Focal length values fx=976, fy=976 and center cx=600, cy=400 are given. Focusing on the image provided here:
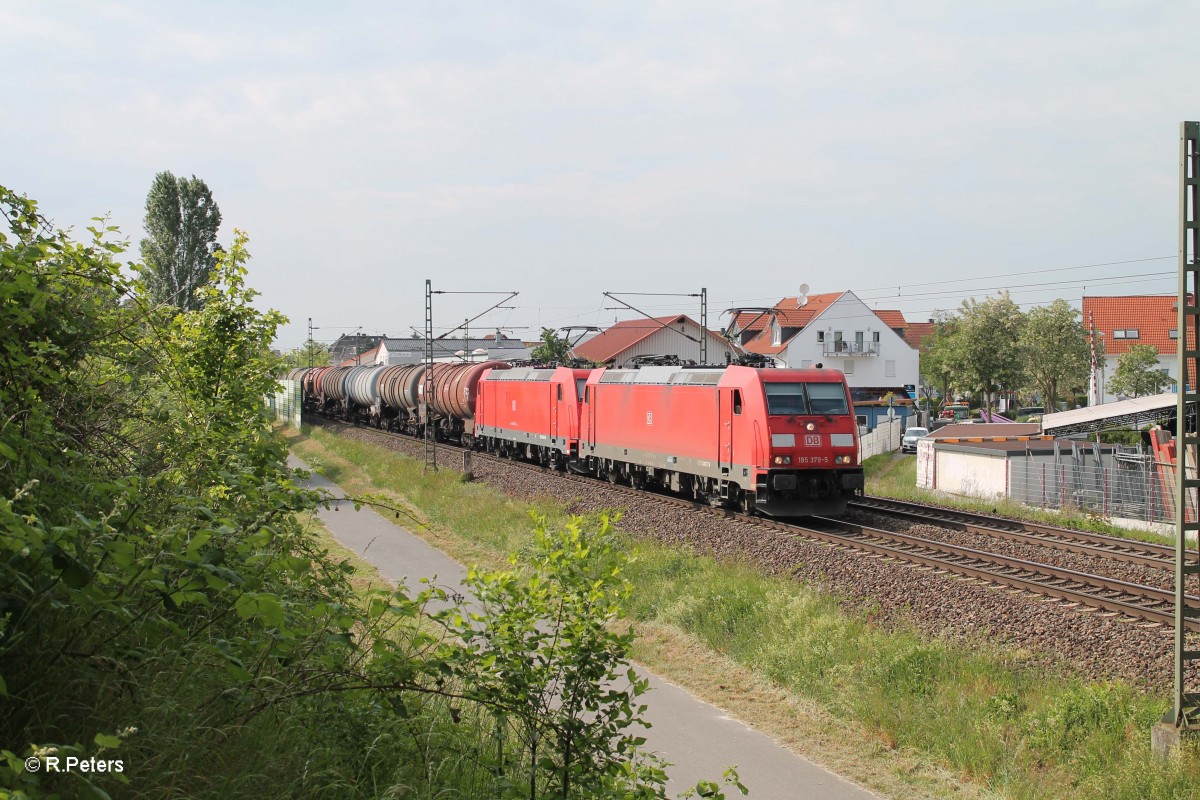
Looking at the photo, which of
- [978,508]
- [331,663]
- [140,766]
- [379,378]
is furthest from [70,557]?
[379,378]

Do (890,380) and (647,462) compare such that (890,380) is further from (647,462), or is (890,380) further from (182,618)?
(182,618)

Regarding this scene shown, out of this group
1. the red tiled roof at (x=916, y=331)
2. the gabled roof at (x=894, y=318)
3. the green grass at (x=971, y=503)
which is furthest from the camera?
the red tiled roof at (x=916, y=331)

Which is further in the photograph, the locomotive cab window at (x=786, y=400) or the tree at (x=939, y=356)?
the tree at (x=939, y=356)

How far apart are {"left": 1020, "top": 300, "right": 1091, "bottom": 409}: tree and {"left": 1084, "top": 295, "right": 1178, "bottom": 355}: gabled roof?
14.7 m

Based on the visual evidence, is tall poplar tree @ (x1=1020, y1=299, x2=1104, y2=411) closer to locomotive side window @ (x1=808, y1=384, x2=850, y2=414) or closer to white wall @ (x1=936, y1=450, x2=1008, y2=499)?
white wall @ (x1=936, y1=450, x2=1008, y2=499)

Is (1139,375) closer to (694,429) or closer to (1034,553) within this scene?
(694,429)

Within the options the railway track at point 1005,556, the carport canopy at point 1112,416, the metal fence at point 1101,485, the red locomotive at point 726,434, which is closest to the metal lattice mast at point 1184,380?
the railway track at point 1005,556

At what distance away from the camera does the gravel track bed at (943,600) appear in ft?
33.3

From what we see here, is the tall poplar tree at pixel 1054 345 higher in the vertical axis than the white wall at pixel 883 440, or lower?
higher

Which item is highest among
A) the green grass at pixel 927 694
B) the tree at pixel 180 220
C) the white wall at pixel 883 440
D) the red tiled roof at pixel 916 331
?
the tree at pixel 180 220

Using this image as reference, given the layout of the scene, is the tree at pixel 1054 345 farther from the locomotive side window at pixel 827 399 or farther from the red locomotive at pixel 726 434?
the locomotive side window at pixel 827 399

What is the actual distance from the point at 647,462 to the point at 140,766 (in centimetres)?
1935

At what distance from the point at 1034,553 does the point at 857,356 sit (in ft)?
185

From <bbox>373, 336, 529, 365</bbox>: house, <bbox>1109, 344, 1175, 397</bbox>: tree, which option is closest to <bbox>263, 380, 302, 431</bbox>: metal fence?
<bbox>373, 336, 529, 365</bbox>: house
